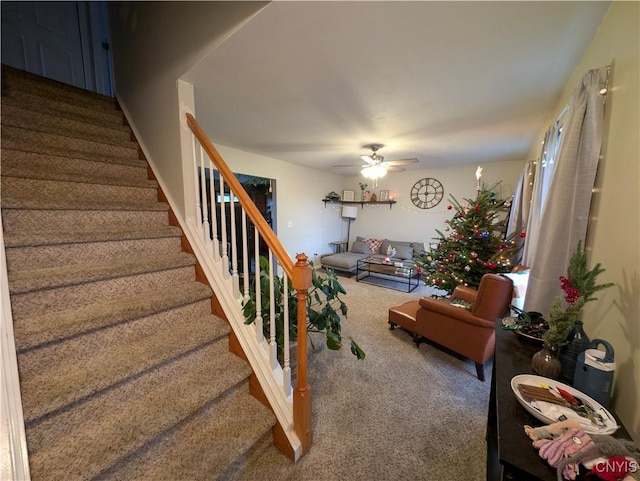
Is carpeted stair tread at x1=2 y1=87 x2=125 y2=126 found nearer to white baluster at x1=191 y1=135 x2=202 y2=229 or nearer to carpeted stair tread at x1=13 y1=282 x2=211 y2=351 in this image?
white baluster at x1=191 y1=135 x2=202 y2=229

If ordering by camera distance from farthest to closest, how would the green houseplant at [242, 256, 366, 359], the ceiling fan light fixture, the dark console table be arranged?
1. the ceiling fan light fixture
2. the green houseplant at [242, 256, 366, 359]
3. the dark console table

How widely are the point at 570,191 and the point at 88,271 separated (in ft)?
8.79

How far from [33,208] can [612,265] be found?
2.98 m

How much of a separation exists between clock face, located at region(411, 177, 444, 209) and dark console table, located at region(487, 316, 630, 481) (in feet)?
14.4

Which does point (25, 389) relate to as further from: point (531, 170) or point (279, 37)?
point (531, 170)

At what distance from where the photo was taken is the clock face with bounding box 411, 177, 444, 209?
5.06m

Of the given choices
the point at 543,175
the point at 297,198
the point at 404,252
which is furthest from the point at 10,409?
the point at 404,252

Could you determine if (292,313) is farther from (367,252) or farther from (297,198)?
(367,252)

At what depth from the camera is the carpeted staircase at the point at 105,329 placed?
1005 millimetres

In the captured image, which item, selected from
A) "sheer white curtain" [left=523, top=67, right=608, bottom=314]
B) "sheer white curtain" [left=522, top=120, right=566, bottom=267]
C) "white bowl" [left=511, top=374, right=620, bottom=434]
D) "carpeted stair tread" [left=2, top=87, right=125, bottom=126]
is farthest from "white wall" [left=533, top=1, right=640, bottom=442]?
"carpeted stair tread" [left=2, top=87, right=125, bottom=126]

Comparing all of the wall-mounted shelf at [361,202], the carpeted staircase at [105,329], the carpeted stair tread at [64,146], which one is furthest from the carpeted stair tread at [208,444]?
the wall-mounted shelf at [361,202]

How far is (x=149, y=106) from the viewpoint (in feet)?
6.72

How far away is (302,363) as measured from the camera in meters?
1.26

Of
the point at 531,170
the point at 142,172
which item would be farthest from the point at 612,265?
the point at 142,172
